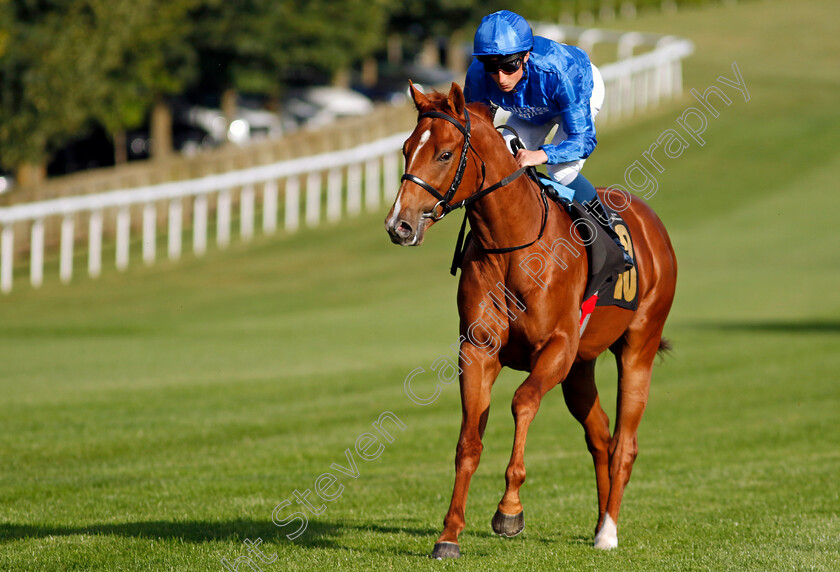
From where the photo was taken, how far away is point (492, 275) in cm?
586

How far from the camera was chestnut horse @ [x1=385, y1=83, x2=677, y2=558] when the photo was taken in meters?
5.45

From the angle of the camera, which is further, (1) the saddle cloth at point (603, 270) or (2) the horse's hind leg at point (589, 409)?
(2) the horse's hind leg at point (589, 409)

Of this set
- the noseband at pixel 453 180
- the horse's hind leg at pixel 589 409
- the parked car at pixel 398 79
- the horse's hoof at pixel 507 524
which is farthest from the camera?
the parked car at pixel 398 79

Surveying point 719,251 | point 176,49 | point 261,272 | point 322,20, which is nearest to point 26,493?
point 261,272

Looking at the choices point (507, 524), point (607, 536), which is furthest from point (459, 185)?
point (607, 536)

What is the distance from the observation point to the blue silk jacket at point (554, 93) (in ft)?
20.5

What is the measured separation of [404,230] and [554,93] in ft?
5.15

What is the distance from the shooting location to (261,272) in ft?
76.8

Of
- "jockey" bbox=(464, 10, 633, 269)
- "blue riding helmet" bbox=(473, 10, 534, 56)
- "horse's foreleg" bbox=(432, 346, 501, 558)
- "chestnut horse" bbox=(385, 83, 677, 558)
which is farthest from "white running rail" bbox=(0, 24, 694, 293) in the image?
"horse's foreleg" bbox=(432, 346, 501, 558)

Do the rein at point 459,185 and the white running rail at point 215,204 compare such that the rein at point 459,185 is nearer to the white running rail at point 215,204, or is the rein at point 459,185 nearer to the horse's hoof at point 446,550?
the horse's hoof at point 446,550

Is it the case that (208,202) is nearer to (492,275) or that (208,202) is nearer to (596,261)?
(596,261)

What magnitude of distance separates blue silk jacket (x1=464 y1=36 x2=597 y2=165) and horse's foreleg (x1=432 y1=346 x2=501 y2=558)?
4.28 ft

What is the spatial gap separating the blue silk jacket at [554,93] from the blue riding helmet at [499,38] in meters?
0.22

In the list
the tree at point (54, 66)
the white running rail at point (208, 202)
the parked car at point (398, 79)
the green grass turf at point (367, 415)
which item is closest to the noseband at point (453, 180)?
the green grass turf at point (367, 415)
